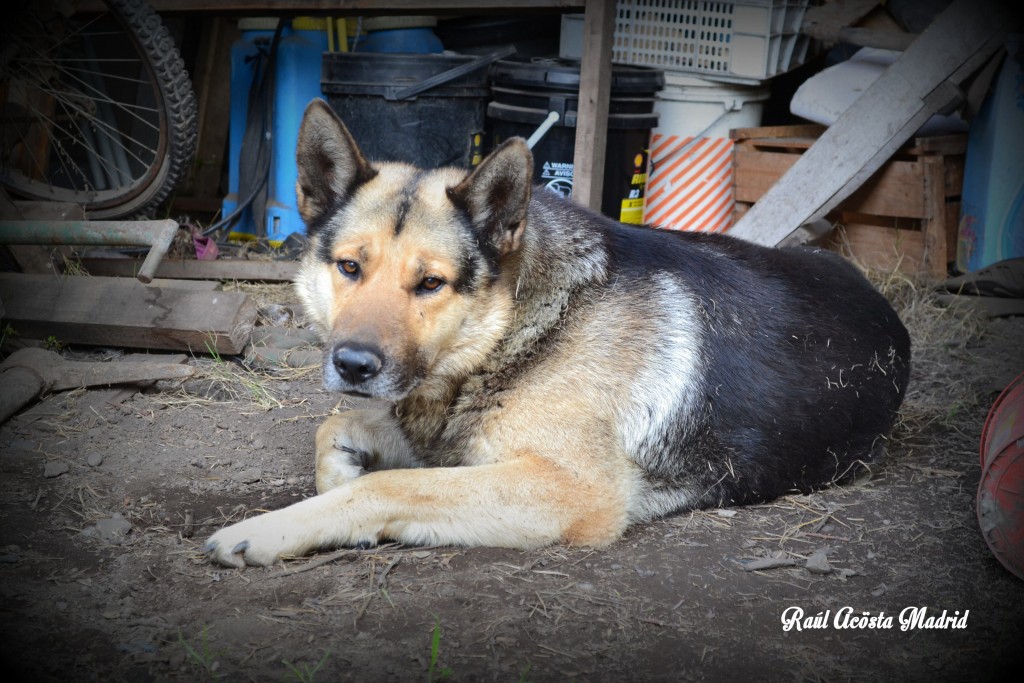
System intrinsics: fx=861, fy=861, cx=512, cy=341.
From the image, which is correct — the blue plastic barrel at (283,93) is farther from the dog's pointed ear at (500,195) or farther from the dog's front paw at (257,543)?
the dog's front paw at (257,543)

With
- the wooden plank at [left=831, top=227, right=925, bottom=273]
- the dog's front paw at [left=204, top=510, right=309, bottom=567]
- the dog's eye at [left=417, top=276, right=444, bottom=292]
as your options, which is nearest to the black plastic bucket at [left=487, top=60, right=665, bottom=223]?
the wooden plank at [left=831, top=227, right=925, bottom=273]

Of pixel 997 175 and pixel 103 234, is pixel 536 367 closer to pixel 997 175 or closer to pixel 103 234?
pixel 103 234

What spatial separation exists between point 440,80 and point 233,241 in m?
2.29

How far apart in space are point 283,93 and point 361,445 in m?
4.18

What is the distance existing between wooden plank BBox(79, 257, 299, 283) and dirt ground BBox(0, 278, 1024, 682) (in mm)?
1623

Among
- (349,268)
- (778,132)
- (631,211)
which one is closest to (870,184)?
(778,132)

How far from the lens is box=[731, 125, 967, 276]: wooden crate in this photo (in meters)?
6.09

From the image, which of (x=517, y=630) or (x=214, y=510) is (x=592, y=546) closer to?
(x=517, y=630)

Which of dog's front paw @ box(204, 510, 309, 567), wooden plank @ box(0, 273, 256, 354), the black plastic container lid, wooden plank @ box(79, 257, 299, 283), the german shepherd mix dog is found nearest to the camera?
dog's front paw @ box(204, 510, 309, 567)

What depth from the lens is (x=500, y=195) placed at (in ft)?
10.3

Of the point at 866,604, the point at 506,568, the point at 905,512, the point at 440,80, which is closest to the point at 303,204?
the point at 506,568

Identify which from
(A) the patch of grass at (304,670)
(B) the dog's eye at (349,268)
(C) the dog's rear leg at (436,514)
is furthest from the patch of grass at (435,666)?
(B) the dog's eye at (349,268)

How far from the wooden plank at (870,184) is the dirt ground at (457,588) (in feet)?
8.59

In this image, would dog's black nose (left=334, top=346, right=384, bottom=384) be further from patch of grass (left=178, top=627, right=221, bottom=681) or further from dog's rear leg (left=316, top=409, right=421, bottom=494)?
patch of grass (left=178, top=627, right=221, bottom=681)
